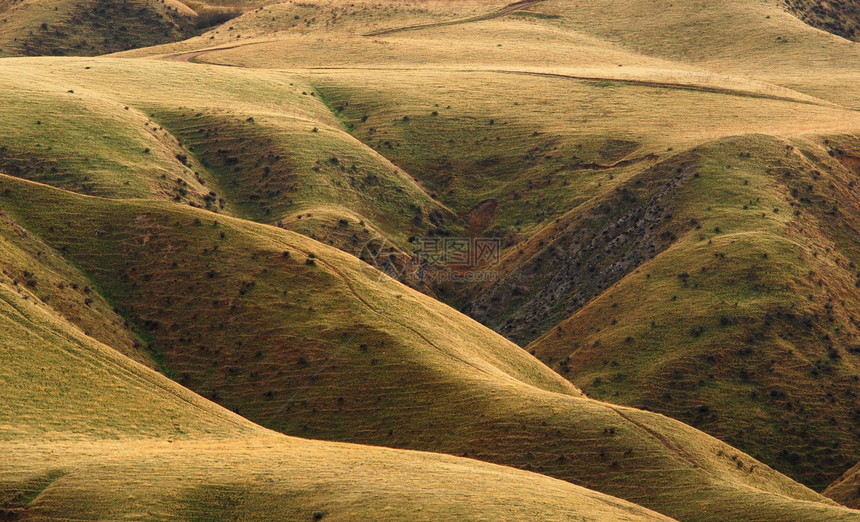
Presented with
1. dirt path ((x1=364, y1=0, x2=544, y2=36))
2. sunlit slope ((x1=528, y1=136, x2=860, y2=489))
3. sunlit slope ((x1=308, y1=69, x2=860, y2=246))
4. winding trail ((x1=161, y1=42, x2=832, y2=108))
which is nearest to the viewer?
sunlit slope ((x1=528, y1=136, x2=860, y2=489))

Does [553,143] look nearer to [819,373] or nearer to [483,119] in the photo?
[483,119]

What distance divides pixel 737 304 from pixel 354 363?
32444mm

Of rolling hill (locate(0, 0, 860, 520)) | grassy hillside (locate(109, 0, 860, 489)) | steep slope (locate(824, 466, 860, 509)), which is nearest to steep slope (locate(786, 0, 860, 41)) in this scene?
grassy hillside (locate(109, 0, 860, 489))

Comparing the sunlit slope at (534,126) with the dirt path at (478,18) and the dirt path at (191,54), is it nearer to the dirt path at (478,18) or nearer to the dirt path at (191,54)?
the dirt path at (191,54)

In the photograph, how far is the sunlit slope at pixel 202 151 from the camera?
7038cm

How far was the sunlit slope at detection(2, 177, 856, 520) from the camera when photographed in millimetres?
45031

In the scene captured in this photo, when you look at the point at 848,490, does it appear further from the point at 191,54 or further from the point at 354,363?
the point at 191,54

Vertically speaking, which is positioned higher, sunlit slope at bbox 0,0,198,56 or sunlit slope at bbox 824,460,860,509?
sunlit slope at bbox 0,0,198,56

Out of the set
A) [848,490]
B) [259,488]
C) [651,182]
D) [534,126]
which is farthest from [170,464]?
[534,126]

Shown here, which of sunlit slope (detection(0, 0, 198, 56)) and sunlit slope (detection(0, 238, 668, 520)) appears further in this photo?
sunlit slope (detection(0, 0, 198, 56))

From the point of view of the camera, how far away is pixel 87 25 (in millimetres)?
130000

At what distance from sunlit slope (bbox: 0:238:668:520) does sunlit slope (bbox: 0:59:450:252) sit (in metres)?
27.3

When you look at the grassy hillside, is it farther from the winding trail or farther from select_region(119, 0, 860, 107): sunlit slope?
select_region(119, 0, 860, 107): sunlit slope

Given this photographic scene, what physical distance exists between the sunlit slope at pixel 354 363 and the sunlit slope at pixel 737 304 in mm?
8223
